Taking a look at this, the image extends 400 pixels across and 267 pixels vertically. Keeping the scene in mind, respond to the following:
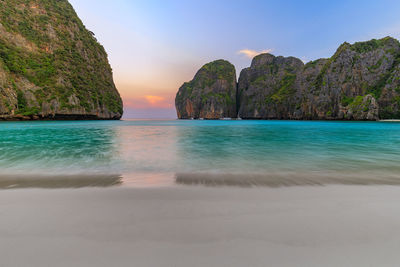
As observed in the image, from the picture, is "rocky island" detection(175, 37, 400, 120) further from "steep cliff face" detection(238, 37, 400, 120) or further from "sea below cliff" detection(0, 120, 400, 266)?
"sea below cliff" detection(0, 120, 400, 266)

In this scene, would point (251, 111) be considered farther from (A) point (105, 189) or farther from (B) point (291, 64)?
(A) point (105, 189)

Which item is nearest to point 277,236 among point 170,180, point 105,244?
point 105,244

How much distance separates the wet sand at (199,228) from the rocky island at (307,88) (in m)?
98.1

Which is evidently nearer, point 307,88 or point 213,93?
point 307,88

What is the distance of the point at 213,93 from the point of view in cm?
17775

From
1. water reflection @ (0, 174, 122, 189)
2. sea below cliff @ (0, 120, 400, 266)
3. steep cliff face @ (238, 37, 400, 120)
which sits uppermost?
steep cliff face @ (238, 37, 400, 120)

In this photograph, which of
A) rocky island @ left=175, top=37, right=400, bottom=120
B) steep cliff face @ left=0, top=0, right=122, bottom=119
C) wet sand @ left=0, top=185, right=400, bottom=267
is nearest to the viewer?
wet sand @ left=0, top=185, right=400, bottom=267

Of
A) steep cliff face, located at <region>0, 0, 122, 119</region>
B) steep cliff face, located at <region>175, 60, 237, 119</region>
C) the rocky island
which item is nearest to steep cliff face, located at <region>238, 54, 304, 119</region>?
the rocky island

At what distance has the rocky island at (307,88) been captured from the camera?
251 feet

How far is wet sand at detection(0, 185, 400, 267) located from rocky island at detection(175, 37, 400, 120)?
322 ft

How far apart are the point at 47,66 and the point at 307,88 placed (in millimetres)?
131536

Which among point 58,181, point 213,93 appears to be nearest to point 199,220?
point 58,181

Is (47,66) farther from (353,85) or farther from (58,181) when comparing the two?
(353,85)

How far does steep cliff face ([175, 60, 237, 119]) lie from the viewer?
567 ft
